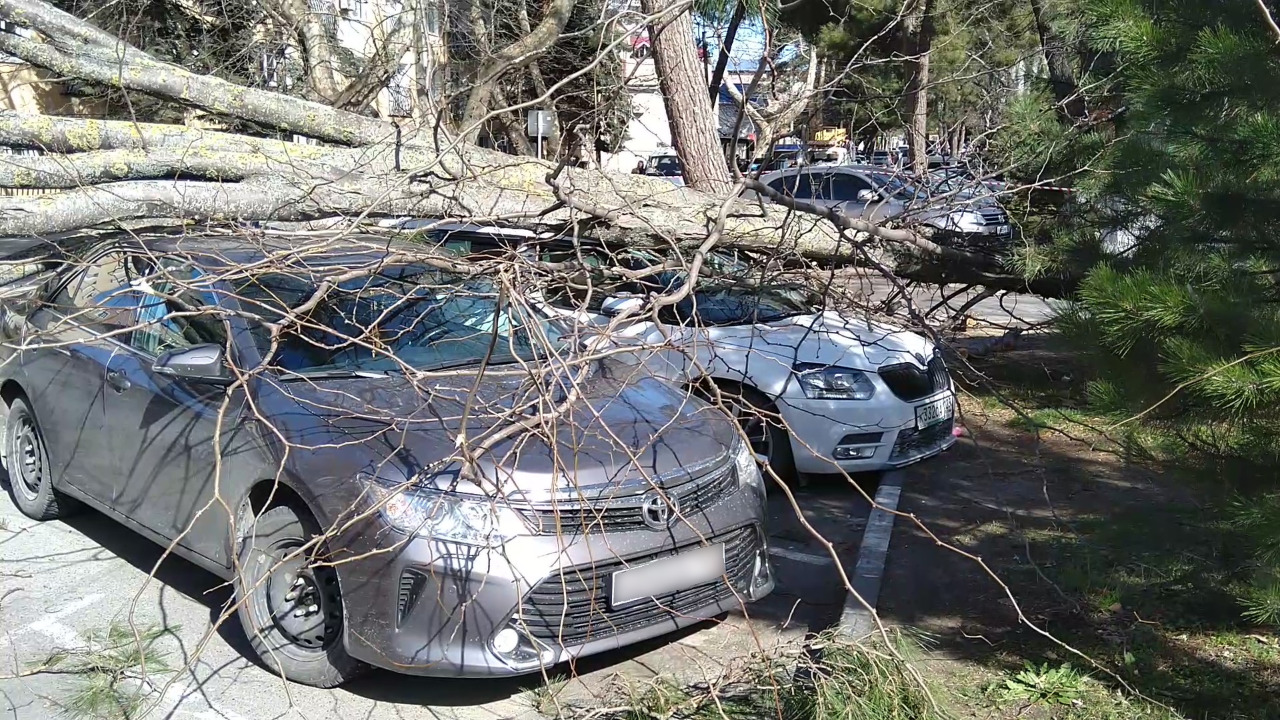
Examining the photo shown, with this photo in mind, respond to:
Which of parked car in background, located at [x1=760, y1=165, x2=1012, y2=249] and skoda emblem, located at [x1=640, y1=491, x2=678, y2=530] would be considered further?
parked car in background, located at [x1=760, y1=165, x2=1012, y2=249]

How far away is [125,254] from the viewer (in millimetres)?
4918

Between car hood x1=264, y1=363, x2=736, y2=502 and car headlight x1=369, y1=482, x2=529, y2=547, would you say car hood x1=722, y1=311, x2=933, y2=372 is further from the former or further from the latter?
car headlight x1=369, y1=482, x2=529, y2=547

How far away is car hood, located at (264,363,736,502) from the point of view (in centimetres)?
378

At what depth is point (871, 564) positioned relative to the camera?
17.2ft

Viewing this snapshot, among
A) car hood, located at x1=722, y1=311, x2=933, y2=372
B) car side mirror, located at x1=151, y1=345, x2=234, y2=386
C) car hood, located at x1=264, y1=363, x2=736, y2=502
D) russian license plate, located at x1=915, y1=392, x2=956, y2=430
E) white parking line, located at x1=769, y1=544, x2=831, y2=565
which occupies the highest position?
car side mirror, located at x1=151, y1=345, x2=234, y2=386

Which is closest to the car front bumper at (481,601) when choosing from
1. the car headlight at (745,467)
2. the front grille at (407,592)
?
the front grille at (407,592)

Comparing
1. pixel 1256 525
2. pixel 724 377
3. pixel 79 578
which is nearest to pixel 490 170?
pixel 724 377

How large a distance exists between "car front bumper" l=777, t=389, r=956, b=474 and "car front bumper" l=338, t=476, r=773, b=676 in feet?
9.22

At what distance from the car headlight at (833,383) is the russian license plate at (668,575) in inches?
100

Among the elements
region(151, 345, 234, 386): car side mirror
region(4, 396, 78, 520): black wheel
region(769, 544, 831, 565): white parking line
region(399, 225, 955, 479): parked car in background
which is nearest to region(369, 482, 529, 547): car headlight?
region(151, 345, 234, 386): car side mirror

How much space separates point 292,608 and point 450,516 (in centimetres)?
84

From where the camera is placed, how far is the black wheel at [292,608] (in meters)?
3.99

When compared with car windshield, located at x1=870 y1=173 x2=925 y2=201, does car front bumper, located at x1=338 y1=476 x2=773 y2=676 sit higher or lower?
lower

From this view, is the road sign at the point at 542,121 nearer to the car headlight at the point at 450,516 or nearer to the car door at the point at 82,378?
the car door at the point at 82,378
